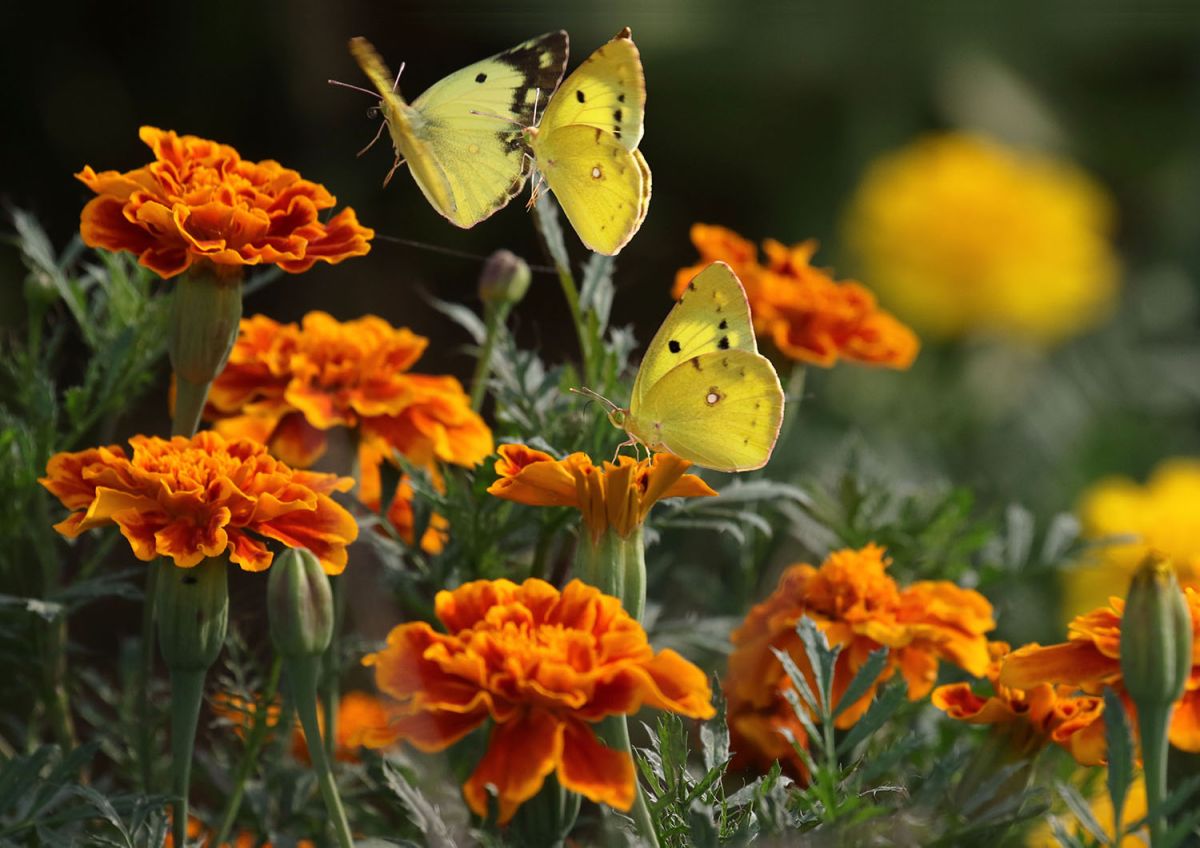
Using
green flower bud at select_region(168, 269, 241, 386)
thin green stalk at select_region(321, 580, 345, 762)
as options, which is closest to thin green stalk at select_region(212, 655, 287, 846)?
thin green stalk at select_region(321, 580, 345, 762)

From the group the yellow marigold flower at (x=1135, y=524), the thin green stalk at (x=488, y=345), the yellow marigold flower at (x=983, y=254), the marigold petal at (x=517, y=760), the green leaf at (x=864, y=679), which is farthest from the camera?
the yellow marigold flower at (x=983, y=254)

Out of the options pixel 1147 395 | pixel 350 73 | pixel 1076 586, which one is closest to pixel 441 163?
pixel 1076 586

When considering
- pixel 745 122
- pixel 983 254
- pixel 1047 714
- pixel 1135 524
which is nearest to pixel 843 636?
pixel 1047 714

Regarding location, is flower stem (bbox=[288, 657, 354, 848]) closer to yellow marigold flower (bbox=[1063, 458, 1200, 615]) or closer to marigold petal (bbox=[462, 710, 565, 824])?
marigold petal (bbox=[462, 710, 565, 824])

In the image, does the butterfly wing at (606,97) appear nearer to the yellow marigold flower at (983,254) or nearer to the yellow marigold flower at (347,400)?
the yellow marigold flower at (347,400)

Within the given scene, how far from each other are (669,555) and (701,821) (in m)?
0.36

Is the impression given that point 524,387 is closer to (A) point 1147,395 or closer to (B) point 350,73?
(A) point 1147,395

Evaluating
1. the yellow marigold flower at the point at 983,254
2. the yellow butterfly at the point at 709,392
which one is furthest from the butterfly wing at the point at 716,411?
the yellow marigold flower at the point at 983,254

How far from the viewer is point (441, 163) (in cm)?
84

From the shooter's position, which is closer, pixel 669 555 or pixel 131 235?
pixel 131 235

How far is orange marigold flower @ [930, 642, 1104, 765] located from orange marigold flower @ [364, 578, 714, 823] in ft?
0.66

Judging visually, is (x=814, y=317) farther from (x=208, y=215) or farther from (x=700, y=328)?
(x=208, y=215)

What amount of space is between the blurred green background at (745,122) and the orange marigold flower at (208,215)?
4.61ft

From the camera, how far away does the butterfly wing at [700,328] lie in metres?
0.76
